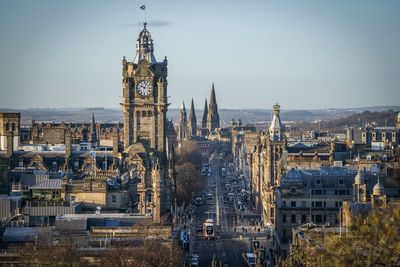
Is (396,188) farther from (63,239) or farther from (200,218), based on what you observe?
(63,239)

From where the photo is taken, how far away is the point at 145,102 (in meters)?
125

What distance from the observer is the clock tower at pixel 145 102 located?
407 feet

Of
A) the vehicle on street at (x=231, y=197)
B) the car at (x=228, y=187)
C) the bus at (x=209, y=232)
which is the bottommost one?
the car at (x=228, y=187)

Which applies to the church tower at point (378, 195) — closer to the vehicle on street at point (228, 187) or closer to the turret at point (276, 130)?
the turret at point (276, 130)

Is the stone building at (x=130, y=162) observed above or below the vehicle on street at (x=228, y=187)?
above

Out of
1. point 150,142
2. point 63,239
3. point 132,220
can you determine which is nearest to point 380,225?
point 63,239

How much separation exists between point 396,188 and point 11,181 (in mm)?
39008

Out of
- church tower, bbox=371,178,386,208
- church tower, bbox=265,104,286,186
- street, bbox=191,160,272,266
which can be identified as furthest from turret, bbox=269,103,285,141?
church tower, bbox=371,178,386,208

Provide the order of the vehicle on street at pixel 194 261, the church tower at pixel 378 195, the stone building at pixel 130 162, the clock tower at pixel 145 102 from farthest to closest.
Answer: the clock tower at pixel 145 102
the stone building at pixel 130 162
the vehicle on street at pixel 194 261
the church tower at pixel 378 195

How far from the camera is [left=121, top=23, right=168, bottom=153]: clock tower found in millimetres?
124188

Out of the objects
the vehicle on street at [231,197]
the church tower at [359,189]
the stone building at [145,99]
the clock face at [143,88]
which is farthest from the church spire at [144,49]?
the vehicle on street at [231,197]

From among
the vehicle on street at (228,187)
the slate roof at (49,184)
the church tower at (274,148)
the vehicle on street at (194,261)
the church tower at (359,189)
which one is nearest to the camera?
the vehicle on street at (194,261)

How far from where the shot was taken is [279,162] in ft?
417

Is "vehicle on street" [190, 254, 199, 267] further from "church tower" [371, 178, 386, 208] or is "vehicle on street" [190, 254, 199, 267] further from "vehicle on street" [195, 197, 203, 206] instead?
"vehicle on street" [195, 197, 203, 206]
